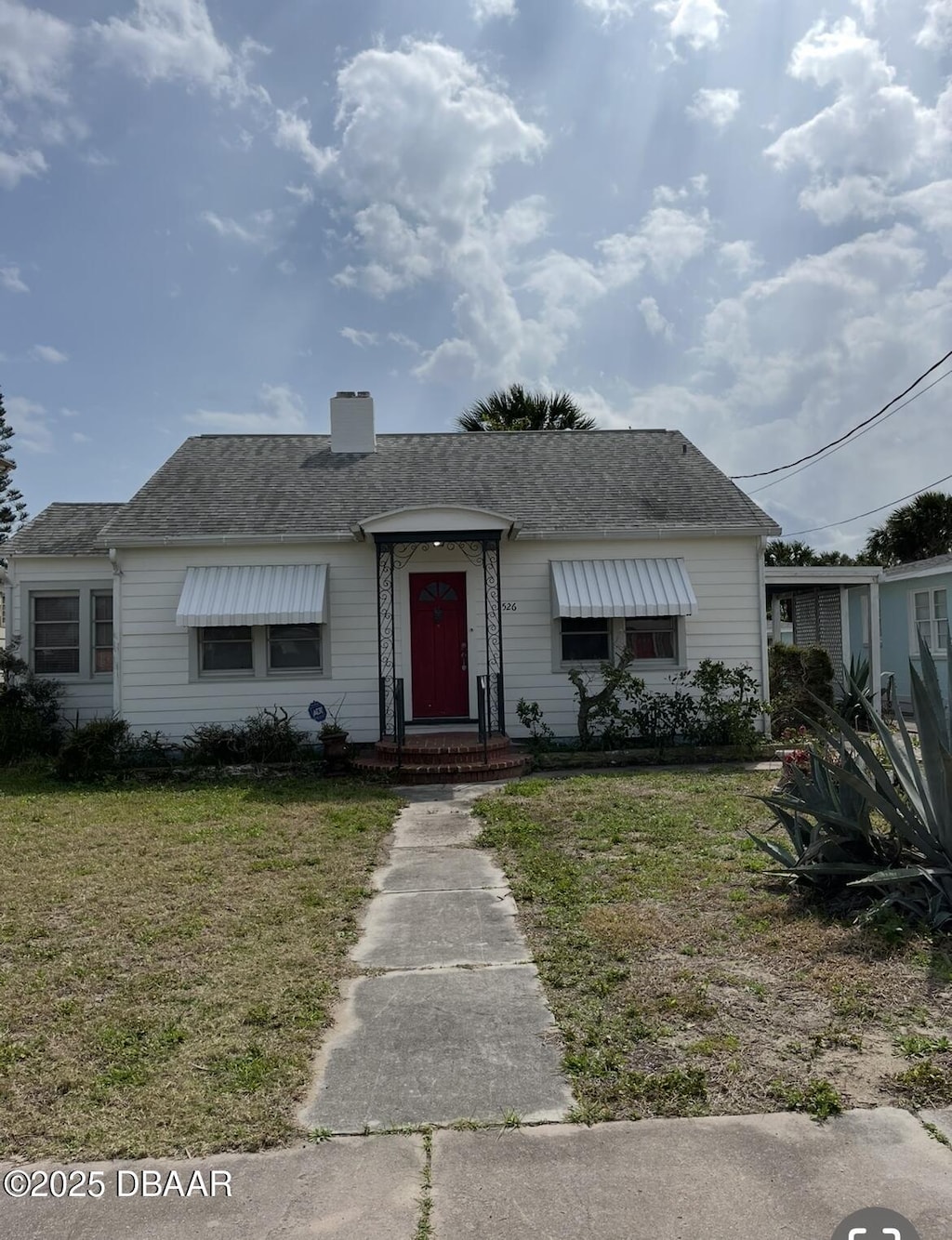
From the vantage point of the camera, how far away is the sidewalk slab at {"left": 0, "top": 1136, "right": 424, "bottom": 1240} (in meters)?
2.36

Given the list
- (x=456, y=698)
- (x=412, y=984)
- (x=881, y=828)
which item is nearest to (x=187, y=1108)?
(x=412, y=984)

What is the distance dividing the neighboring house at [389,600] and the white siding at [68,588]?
0.03 m

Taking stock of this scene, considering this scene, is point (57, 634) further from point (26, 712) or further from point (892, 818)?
point (892, 818)

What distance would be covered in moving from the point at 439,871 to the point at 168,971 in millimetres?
2480

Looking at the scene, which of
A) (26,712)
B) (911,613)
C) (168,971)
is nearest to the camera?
(168,971)

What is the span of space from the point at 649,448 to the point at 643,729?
5721 millimetres

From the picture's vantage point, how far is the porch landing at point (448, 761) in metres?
10.6

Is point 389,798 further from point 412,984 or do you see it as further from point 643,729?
point 412,984

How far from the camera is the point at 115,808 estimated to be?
9078 mm

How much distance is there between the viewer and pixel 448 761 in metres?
10.8

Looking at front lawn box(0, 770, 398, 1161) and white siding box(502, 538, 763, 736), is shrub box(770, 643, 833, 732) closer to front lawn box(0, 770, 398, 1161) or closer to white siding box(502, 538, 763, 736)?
white siding box(502, 538, 763, 736)

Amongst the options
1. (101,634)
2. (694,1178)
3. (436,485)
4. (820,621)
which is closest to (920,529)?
(820,621)

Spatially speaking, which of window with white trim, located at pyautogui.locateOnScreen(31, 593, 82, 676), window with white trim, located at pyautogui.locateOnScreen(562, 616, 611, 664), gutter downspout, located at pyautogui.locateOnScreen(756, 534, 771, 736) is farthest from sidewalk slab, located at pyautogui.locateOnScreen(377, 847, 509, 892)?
window with white trim, located at pyautogui.locateOnScreen(31, 593, 82, 676)

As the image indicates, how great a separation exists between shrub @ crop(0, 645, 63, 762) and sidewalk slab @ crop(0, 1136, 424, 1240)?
1109 cm
